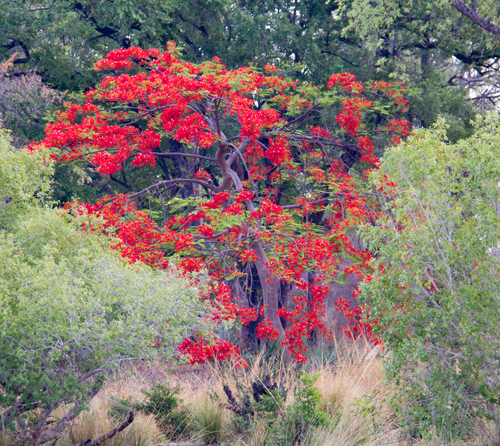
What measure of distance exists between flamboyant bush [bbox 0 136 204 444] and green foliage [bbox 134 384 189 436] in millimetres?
1368

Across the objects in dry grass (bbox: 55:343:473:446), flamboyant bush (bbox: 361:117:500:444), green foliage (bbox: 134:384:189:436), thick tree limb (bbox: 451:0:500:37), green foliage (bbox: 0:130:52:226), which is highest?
thick tree limb (bbox: 451:0:500:37)

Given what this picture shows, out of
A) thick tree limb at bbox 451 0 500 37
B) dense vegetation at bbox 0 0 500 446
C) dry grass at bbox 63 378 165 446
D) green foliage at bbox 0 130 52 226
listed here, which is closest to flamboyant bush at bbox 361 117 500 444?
dense vegetation at bbox 0 0 500 446

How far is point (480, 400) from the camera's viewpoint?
450 centimetres

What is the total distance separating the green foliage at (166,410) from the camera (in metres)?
5.61

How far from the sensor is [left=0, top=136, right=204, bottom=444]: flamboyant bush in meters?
3.79

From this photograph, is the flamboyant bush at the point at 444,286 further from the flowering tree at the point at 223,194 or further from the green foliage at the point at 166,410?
the green foliage at the point at 166,410

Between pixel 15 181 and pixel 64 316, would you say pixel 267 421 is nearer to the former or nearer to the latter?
pixel 64 316

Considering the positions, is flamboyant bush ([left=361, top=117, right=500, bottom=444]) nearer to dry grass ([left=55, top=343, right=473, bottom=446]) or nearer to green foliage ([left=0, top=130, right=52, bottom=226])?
dry grass ([left=55, top=343, right=473, bottom=446])

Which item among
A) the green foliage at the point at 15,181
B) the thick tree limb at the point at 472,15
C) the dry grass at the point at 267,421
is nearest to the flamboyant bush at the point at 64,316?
the green foliage at the point at 15,181

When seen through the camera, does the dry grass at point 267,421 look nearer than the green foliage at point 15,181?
No

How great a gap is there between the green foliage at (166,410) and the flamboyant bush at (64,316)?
1.37m

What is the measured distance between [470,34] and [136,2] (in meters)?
6.74

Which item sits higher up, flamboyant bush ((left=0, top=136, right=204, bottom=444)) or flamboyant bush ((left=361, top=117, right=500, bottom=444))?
flamboyant bush ((left=361, top=117, right=500, bottom=444))

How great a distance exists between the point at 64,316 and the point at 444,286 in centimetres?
321
